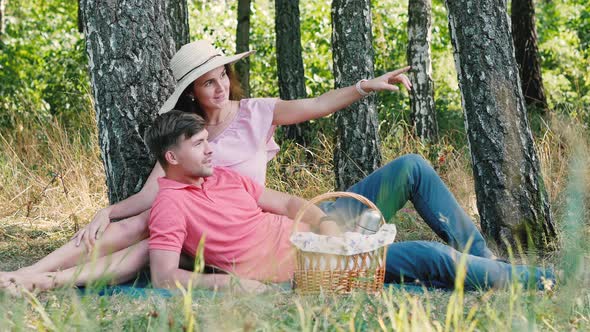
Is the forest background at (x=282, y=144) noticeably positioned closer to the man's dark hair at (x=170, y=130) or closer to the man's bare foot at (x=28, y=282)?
the man's bare foot at (x=28, y=282)

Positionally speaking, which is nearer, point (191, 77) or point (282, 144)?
point (191, 77)

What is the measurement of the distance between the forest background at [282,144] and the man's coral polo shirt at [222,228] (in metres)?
0.45

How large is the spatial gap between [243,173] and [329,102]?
57 centimetres

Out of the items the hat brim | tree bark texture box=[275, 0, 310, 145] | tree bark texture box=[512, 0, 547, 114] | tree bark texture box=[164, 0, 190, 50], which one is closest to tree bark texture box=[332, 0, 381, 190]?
tree bark texture box=[164, 0, 190, 50]

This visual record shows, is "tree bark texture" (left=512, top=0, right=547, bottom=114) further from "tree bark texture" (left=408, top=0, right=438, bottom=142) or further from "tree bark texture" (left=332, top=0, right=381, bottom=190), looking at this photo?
"tree bark texture" (left=332, top=0, right=381, bottom=190)

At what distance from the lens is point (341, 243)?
3.80m

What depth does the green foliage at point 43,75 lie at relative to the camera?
9484mm

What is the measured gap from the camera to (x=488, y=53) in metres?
5.23

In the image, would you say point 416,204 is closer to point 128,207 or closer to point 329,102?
point 329,102

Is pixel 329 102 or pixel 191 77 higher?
pixel 191 77

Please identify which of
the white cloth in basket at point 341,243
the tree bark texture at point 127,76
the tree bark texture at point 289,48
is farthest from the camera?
the tree bark texture at point 289,48

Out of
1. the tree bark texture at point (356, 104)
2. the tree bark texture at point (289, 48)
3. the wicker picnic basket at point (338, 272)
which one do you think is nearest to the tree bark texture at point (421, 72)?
the tree bark texture at point (289, 48)

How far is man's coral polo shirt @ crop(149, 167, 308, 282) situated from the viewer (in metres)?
4.12

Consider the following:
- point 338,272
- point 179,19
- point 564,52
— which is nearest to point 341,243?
point 338,272
